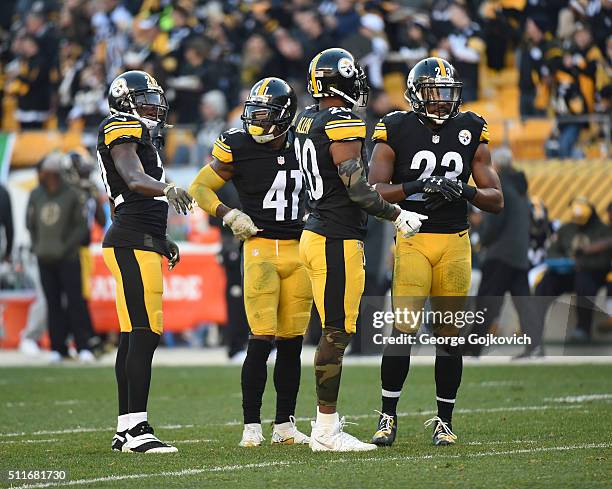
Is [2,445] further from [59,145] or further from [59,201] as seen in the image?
[59,145]

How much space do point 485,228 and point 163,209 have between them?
587cm

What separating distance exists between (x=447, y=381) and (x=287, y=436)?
886mm

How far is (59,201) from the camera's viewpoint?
12.9 metres

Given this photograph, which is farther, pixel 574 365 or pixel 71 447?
pixel 574 365

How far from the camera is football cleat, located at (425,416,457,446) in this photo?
6.44 m

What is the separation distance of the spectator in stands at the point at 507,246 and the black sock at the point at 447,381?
5.39 m

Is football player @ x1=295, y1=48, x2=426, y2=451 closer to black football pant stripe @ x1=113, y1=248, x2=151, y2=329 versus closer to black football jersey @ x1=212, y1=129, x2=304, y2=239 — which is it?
black football jersey @ x1=212, y1=129, x2=304, y2=239

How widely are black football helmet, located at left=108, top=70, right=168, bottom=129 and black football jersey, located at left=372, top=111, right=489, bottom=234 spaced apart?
1.16m

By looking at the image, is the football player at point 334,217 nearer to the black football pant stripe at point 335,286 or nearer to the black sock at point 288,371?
the black football pant stripe at point 335,286

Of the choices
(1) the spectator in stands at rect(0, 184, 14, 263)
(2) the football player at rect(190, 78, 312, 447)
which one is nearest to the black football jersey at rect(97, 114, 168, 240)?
(2) the football player at rect(190, 78, 312, 447)

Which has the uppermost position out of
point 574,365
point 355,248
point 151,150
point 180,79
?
point 180,79

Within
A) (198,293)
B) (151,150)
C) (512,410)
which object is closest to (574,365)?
(512,410)

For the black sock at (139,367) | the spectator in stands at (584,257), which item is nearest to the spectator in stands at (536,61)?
the spectator in stands at (584,257)

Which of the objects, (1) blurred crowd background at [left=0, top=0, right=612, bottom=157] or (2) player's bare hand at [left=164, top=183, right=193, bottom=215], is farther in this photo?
(1) blurred crowd background at [left=0, top=0, right=612, bottom=157]
